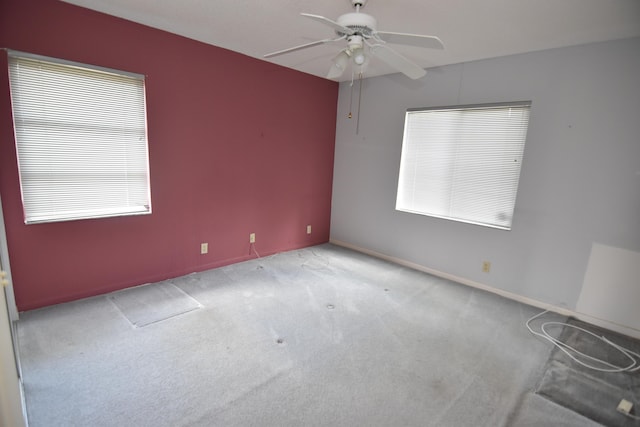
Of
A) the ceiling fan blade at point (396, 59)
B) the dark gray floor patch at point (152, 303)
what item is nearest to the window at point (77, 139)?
the dark gray floor patch at point (152, 303)

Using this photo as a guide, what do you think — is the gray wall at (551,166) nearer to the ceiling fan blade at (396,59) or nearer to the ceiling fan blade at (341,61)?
the ceiling fan blade at (396,59)

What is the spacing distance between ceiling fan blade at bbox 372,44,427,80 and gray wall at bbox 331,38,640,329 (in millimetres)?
1503

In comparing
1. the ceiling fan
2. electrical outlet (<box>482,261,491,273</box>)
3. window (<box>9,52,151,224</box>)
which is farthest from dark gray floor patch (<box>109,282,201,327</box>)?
electrical outlet (<box>482,261,491,273</box>)

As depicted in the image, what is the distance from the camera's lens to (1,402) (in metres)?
0.73

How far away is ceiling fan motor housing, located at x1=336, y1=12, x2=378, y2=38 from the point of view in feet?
5.85

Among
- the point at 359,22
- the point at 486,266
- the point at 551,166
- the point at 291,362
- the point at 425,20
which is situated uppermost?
the point at 425,20

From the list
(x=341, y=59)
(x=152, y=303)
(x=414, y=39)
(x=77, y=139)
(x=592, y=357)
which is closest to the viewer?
(x=414, y=39)

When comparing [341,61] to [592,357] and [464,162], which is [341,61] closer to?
[464,162]

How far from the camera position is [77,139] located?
2619 mm

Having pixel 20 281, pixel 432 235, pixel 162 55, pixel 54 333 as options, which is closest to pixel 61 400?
pixel 54 333

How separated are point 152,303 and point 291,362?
56.9 inches

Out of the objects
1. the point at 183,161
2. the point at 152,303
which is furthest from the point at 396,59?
the point at 152,303

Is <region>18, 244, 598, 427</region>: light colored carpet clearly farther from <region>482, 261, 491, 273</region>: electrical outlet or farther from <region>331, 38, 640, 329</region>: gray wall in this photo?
<region>331, 38, 640, 329</region>: gray wall

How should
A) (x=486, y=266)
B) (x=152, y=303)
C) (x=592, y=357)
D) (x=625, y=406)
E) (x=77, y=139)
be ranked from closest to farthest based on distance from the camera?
(x=625, y=406)
(x=592, y=357)
(x=77, y=139)
(x=152, y=303)
(x=486, y=266)
